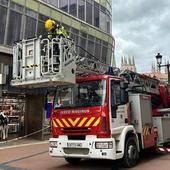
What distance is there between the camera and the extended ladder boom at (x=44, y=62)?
997 cm

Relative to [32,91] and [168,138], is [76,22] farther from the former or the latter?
[168,138]

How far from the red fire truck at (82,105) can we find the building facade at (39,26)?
282 inches

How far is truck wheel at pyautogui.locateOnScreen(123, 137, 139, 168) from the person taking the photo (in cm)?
1044

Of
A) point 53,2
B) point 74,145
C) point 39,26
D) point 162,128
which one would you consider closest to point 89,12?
point 53,2

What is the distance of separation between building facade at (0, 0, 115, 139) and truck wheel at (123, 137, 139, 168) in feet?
28.1

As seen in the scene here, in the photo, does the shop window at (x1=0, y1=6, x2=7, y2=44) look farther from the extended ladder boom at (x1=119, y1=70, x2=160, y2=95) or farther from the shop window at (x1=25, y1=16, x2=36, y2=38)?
the extended ladder boom at (x1=119, y1=70, x2=160, y2=95)

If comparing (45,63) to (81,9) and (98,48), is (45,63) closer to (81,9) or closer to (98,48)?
(81,9)

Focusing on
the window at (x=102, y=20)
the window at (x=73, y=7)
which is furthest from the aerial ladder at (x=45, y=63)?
the window at (x=102, y=20)

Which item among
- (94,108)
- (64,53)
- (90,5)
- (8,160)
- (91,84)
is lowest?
(8,160)

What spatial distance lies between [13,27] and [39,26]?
2408mm

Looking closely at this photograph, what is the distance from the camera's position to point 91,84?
10.5 meters

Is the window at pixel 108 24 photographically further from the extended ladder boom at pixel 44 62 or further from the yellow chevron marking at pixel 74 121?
the yellow chevron marking at pixel 74 121

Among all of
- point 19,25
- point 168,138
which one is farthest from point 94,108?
point 19,25

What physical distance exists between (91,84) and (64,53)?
4.07 ft
